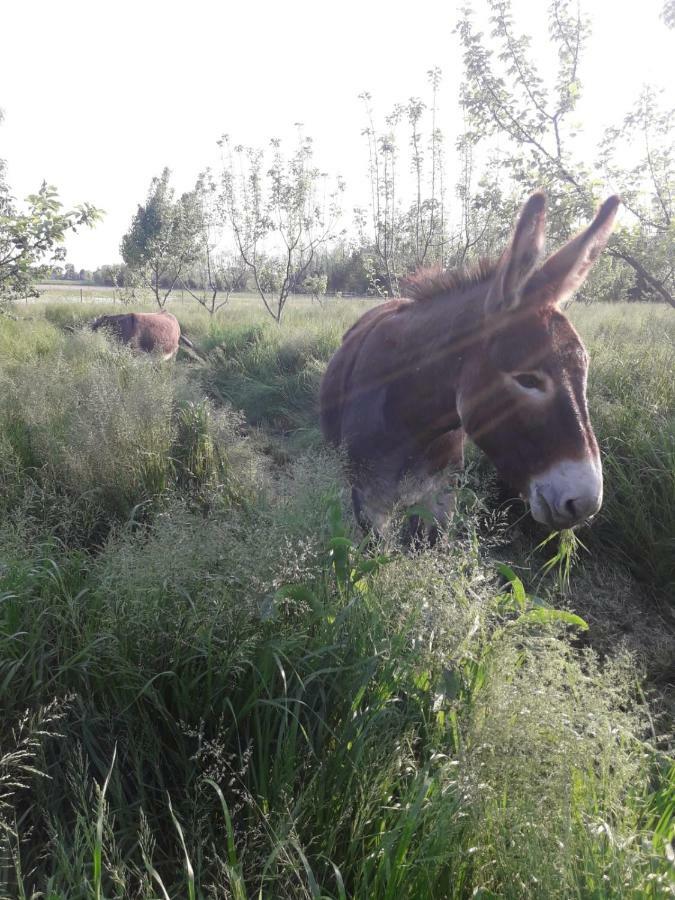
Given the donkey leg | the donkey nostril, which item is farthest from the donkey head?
the donkey leg

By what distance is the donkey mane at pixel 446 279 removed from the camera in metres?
2.64

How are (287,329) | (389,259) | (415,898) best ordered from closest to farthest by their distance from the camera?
(415,898) → (287,329) → (389,259)

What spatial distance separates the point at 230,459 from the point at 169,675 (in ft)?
6.99

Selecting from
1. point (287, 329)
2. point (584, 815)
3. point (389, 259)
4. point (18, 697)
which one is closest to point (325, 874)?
point (584, 815)

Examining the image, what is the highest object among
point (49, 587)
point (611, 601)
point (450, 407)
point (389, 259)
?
point (389, 259)

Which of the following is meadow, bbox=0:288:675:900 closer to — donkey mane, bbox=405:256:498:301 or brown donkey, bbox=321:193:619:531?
brown donkey, bbox=321:193:619:531

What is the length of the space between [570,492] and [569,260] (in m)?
1.02

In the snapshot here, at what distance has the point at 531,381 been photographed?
6.93 feet

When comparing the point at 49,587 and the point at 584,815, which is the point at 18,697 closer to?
the point at 49,587

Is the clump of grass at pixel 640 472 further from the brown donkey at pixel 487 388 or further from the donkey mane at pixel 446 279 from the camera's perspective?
the donkey mane at pixel 446 279

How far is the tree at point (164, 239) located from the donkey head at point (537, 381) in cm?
1688

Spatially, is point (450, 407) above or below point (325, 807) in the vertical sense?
above

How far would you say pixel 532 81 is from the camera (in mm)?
4059

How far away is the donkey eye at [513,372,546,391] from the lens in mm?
2081
